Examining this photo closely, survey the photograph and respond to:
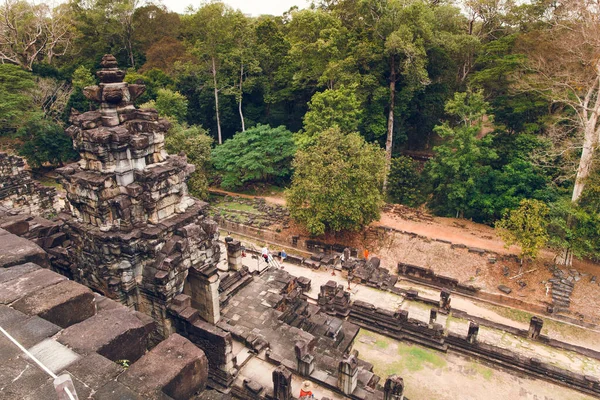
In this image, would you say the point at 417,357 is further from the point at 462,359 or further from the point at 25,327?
the point at 25,327

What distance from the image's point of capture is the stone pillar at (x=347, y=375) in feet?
34.8

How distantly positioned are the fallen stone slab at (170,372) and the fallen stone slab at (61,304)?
3.26ft

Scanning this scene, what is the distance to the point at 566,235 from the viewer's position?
824 inches

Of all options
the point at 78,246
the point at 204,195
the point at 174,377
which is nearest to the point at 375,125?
the point at 204,195

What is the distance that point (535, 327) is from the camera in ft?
51.4

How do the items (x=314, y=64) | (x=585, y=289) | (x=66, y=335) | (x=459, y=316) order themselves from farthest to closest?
1. (x=314, y=64)
2. (x=585, y=289)
3. (x=459, y=316)
4. (x=66, y=335)

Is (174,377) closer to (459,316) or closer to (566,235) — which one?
(459,316)

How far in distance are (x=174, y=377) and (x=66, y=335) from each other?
117 centimetres

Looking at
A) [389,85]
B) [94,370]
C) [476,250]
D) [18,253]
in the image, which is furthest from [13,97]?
[94,370]

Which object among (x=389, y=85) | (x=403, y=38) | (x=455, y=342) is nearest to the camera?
(x=455, y=342)

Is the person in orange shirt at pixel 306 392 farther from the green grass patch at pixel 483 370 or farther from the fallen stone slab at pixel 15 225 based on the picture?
the fallen stone slab at pixel 15 225

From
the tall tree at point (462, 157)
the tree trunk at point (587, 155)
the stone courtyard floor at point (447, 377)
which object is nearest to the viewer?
the stone courtyard floor at point (447, 377)

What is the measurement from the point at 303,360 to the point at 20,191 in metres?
18.5

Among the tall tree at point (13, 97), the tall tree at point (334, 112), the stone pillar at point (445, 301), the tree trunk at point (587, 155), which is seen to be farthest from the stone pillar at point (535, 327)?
the tall tree at point (13, 97)
